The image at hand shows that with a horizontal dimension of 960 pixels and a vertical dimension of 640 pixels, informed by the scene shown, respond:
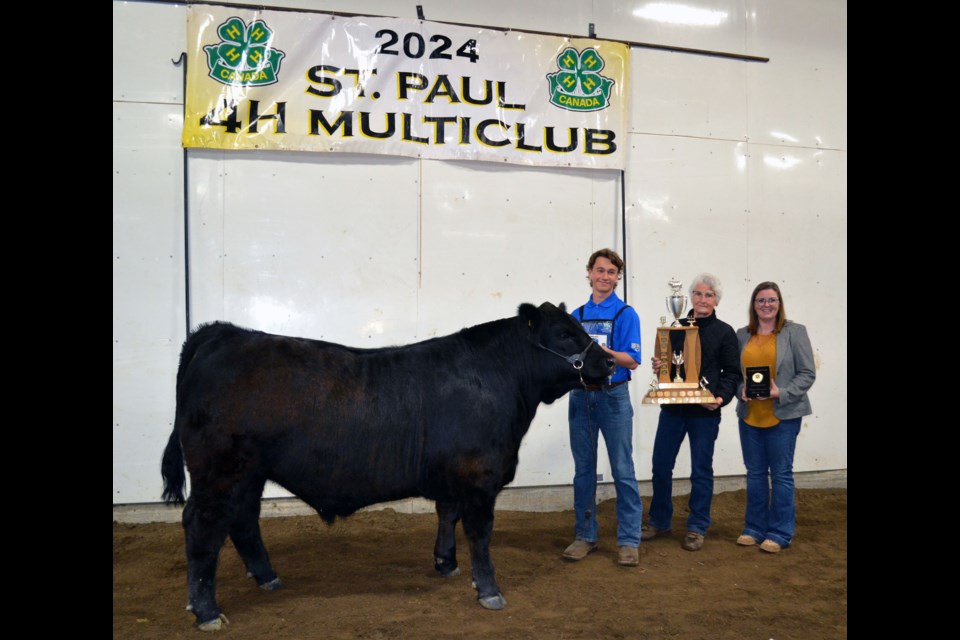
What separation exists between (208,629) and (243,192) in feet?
11.1

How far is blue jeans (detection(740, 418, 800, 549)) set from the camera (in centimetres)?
455

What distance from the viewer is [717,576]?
13.3ft

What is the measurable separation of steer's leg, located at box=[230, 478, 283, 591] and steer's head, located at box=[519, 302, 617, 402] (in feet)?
5.71

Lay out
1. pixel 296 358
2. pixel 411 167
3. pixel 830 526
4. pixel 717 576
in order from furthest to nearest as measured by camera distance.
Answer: pixel 411 167
pixel 830 526
pixel 717 576
pixel 296 358

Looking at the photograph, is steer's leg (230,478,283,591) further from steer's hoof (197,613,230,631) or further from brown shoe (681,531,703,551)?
brown shoe (681,531,703,551)

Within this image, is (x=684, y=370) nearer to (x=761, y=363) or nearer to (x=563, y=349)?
(x=761, y=363)

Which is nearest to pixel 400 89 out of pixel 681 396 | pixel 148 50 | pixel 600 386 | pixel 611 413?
pixel 148 50

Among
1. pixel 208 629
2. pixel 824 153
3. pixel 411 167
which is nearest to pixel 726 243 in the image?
pixel 824 153

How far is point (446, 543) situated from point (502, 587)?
1.38ft

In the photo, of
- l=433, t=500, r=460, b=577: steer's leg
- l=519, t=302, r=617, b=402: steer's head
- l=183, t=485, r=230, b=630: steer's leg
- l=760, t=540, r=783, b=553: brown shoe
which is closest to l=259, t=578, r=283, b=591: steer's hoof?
l=183, t=485, r=230, b=630: steer's leg

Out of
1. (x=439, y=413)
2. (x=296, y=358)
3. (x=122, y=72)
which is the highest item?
(x=122, y=72)

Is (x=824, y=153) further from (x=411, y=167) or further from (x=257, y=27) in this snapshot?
(x=257, y=27)

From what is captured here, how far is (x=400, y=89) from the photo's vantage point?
5.52 metres

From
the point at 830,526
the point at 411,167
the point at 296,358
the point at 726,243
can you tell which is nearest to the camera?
the point at 296,358
